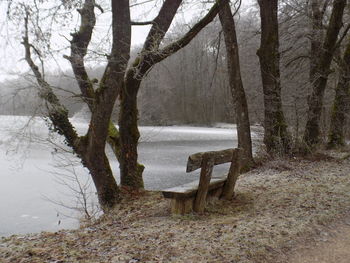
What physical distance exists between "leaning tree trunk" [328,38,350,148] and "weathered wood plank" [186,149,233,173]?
8672mm

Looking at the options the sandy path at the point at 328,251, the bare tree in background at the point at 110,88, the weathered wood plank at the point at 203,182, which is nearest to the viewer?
the sandy path at the point at 328,251

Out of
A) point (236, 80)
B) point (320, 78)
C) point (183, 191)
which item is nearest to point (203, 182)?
point (183, 191)

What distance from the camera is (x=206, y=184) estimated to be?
572cm

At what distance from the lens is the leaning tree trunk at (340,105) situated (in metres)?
13.2

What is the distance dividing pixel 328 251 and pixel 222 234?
1.28 meters

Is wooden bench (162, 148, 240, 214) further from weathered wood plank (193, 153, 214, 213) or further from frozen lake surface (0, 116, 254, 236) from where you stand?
frozen lake surface (0, 116, 254, 236)

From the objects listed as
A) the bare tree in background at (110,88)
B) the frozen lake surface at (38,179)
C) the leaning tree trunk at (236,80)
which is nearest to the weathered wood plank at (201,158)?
the bare tree in background at (110,88)

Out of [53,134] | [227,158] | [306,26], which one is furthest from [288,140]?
[53,134]

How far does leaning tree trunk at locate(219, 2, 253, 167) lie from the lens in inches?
417

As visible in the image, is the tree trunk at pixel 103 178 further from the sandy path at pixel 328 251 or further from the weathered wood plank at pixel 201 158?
the sandy path at pixel 328 251

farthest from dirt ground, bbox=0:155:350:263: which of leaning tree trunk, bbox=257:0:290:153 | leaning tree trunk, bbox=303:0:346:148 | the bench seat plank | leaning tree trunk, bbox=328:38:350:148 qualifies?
leaning tree trunk, bbox=328:38:350:148

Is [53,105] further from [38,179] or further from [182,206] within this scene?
[38,179]

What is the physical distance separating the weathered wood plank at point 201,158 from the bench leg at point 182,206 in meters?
0.65

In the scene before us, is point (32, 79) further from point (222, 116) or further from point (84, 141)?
point (222, 116)
